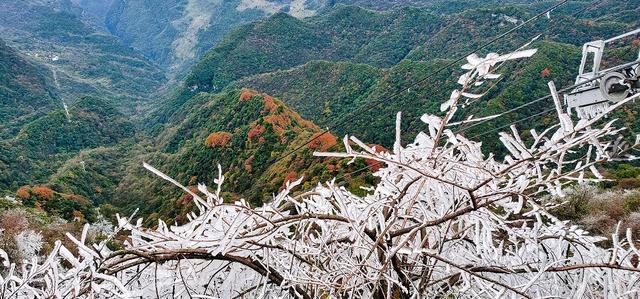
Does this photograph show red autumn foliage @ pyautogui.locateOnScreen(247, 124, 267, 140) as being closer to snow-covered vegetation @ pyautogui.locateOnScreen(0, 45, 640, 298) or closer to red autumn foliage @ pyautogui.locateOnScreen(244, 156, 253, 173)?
red autumn foliage @ pyautogui.locateOnScreen(244, 156, 253, 173)

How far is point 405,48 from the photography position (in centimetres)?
9662

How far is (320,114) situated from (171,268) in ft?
206

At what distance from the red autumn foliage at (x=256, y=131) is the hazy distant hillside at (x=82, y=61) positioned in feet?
312

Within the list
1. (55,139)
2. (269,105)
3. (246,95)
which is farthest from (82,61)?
(269,105)

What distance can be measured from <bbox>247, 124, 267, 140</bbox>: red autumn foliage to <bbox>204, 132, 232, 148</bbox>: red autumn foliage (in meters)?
3.44

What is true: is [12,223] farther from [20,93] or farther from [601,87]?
[20,93]

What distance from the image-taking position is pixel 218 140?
44.7m

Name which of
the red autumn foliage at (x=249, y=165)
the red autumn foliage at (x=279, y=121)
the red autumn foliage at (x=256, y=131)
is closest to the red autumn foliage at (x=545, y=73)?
the red autumn foliage at (x=279, y=121)

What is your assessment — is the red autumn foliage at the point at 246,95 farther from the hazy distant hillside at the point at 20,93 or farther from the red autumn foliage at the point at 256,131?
the hazy distant hillside at the point at 20,93

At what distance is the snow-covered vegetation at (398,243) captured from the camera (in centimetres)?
153

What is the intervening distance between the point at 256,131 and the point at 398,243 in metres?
39.8

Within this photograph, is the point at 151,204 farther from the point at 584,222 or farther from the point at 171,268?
the point at 171,268

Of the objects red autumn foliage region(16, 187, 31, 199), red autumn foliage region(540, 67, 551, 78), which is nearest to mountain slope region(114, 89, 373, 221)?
red autumn foliage region(16, 187, 31, 199)

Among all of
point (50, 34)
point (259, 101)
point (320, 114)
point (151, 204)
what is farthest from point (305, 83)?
point (50, 34)
